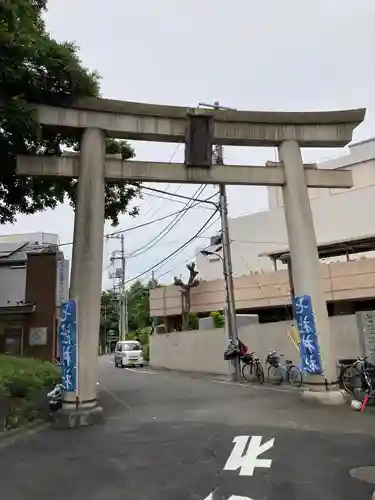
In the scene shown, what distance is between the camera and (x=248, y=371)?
1836cm

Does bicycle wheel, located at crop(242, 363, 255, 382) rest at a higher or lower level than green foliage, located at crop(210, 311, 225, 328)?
lower

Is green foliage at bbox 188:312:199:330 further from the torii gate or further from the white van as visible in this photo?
the torii gate

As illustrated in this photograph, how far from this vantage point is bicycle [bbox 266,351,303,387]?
15.8 meters

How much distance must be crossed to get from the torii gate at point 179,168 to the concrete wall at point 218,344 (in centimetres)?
319

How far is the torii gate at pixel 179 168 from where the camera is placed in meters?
10.4

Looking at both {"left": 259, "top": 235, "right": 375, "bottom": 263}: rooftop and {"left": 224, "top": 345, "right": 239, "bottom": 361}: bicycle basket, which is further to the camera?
{"left": 259, "top": 235, "right": 375, "bottom": 263}: rooftop

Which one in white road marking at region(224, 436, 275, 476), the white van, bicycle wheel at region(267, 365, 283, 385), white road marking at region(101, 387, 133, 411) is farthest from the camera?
the white van

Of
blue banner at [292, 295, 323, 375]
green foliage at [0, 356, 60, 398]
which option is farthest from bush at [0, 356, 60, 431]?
blue banner at [292, 295, 323, 375]

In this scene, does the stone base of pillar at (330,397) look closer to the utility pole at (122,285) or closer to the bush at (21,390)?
the bush at (21,390)

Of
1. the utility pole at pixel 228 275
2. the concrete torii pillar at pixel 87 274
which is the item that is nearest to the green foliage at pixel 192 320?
the utility pole at pixel 228 275

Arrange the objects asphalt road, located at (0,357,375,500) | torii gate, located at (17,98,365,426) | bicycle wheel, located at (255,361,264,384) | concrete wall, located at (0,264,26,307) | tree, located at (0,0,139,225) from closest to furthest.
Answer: asphalt road, located at (0,357,375,500), tree, located at (0,0,139,225), torii gate, located at (17,98,365,426), bicycle wheel, located at (255,361,264,384), concrete wall, located at (0,264,26,307)

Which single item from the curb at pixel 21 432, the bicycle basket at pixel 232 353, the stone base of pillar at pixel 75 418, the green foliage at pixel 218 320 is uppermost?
the green foliage at pixel 218 320

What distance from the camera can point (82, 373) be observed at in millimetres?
10008

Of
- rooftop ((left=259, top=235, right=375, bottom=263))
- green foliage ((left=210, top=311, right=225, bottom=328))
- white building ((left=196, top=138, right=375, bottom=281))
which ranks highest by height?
white building ((left=196, top=138, right=375, bottom=281))
